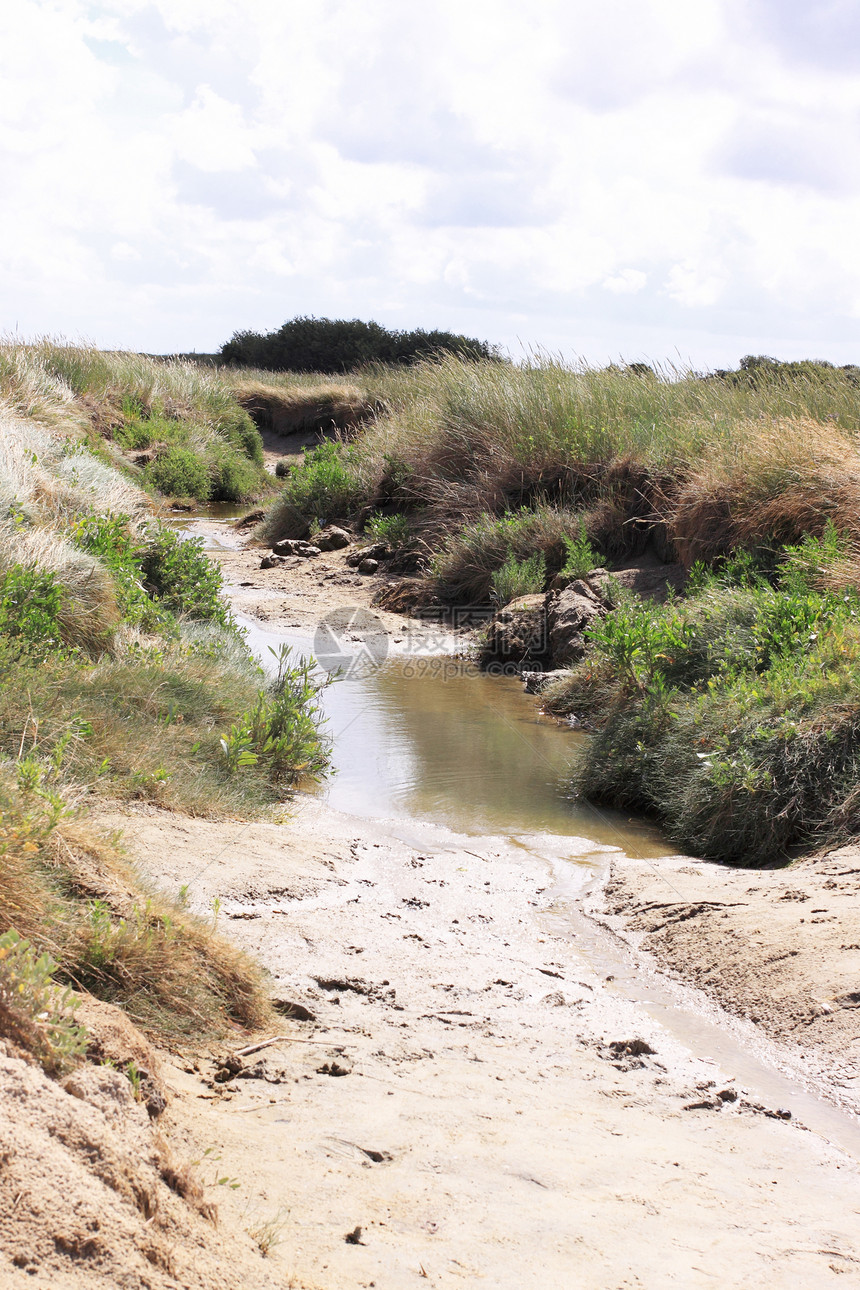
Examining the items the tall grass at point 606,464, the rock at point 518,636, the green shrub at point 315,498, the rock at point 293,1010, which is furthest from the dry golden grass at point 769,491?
the rock at point 293,1010

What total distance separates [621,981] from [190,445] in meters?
17.5

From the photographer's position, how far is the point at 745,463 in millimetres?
9117

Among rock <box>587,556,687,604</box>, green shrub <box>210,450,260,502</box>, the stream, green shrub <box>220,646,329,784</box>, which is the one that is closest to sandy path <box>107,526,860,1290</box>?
the stream

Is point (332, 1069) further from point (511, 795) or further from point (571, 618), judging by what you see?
A: point (571, 618)

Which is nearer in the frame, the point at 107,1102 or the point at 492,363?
the point at 107,1102

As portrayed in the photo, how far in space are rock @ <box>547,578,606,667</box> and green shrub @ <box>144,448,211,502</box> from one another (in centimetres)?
1002

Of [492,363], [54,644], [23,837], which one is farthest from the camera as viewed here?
[492,363]

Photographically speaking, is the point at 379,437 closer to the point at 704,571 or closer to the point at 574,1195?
the point at 704,571

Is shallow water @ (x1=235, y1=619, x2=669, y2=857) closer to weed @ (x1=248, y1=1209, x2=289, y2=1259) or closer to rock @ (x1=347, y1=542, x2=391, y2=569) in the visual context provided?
weed @ (x1=248, y1=1209, x2=289, y2=1259)

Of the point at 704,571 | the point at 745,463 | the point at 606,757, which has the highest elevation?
the point at 745,463

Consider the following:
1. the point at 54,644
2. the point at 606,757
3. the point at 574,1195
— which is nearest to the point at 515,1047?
the point at 574,1195

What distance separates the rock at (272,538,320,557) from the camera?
13656mm

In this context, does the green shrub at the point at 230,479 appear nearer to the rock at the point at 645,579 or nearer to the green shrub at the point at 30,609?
the rock at the point at 645,579

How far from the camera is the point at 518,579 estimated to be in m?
10.3
